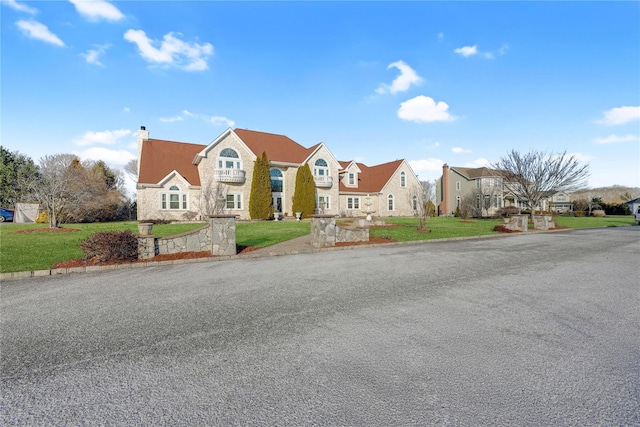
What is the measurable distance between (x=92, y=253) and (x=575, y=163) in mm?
31759

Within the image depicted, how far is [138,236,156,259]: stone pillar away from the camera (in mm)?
8828

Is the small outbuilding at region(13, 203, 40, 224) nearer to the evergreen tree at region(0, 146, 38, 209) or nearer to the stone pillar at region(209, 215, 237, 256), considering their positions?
the evergreen tree at region(0, 146, 38, 209)

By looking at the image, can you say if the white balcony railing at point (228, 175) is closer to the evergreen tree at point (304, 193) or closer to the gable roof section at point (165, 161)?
the gable roof section at point (165, 161)

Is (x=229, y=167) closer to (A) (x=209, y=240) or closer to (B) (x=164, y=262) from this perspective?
(A) (x=209, y=240)

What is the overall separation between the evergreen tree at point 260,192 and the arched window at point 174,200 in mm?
6069

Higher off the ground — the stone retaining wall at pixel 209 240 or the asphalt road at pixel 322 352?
the stone retaining wall at pixel 209 240

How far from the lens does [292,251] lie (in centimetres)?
1073

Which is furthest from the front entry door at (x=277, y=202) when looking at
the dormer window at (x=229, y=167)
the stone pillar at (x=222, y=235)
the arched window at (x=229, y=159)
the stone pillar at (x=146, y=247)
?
the stone pillar at (x=146, y=247)

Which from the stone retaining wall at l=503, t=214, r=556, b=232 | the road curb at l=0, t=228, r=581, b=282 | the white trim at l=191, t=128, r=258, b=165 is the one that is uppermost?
the white trim at l=191, t=128, r=258, b=165

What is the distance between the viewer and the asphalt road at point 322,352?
232 cm

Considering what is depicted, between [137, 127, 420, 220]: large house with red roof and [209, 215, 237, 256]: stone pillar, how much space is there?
15306mm

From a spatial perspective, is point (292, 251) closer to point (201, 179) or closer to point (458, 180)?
point (201, 179)

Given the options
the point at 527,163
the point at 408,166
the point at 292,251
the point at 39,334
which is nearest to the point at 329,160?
the point at 408,166

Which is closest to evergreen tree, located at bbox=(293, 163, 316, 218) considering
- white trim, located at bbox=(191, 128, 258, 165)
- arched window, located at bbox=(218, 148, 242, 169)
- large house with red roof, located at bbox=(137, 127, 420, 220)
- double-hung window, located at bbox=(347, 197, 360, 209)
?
large house with red roof, located at bbox=(137, 127, 420, 220)
